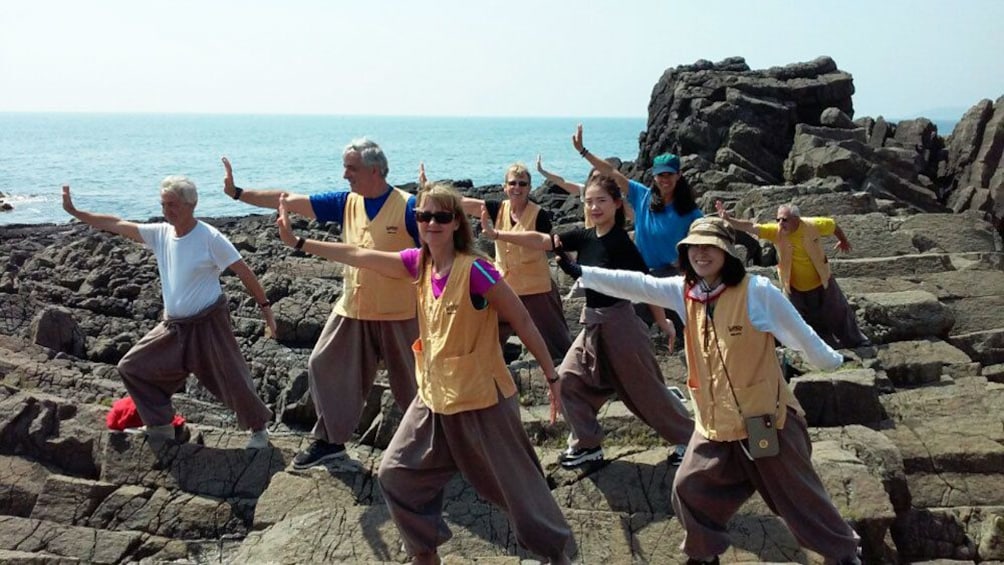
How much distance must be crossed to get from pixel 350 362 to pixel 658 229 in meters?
2.65

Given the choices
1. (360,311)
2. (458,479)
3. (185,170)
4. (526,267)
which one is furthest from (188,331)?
(185,170)

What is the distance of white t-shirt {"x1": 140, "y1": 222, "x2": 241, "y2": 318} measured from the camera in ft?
23.4

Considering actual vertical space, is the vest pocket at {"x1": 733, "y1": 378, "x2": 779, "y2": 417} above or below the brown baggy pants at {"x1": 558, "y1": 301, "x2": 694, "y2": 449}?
above

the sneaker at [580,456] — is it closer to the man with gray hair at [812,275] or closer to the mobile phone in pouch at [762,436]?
the mobile phone in pouch at [762,436]

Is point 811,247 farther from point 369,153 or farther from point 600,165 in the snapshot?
point 369,153

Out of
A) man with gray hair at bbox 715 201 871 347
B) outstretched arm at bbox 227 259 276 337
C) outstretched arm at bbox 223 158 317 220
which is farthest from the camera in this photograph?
man with gray hair at bbox 715 201 871 347

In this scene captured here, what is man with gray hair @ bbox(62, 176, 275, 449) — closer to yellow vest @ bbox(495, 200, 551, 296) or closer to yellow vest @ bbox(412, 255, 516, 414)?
yellow vest @ bbox(495, 200, 551, 296)

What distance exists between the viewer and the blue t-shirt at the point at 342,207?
6.53m

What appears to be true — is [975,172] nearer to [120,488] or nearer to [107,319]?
[107,319]

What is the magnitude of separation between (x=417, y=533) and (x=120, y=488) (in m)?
3.02

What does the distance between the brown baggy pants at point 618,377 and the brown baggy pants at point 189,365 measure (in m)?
2.49

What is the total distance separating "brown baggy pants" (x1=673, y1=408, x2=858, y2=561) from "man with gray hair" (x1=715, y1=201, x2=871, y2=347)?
16.4ft

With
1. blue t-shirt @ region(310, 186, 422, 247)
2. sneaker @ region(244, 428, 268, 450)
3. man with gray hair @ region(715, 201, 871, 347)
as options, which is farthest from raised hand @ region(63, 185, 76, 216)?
man with gray hair @ region(715, 201, 871, 347)

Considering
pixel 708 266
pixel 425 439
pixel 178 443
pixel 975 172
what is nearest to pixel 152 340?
pixel 178 443
